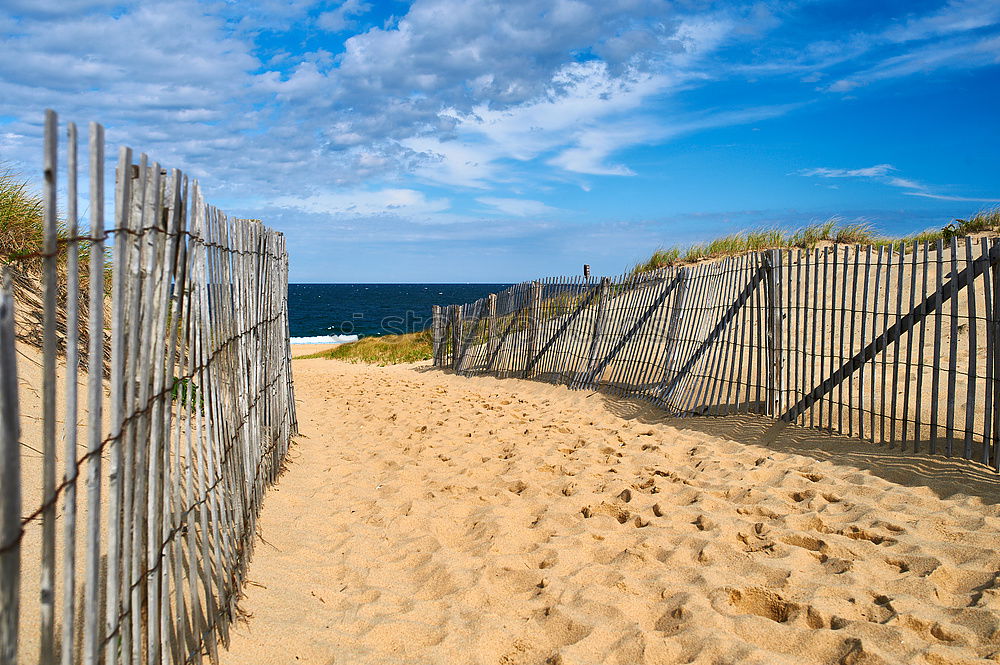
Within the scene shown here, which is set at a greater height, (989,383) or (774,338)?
(774,338)

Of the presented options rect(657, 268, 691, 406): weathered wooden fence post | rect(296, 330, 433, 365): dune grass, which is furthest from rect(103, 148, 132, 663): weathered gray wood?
rect(296, 330, 433, 365): dune grass

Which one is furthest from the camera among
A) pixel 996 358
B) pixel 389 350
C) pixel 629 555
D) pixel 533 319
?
pixel 389 350

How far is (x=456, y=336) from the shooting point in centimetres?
1409

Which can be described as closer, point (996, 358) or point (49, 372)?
point (49, 372)

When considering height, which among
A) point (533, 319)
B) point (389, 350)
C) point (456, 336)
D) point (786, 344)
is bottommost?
point (389, 350)

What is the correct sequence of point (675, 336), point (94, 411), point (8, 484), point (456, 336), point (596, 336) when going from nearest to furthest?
point (8, 484)
point (94, 411)
point (675, 336)
point (596, 336)
point (456, 336)

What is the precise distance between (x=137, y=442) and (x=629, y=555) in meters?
2.50

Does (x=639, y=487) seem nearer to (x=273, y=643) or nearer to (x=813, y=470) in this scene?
(x=813, y=470)

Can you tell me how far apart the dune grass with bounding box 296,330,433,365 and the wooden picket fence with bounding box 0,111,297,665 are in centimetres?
1398

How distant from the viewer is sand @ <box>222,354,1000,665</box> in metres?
2.79

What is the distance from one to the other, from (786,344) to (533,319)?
4.39 metres

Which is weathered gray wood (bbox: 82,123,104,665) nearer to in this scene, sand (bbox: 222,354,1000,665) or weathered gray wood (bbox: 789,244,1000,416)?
sand (bbox: 222,354,1000,665)

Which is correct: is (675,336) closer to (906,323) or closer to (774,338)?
(774,338)

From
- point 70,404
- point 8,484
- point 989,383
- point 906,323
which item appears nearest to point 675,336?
point 906,323
